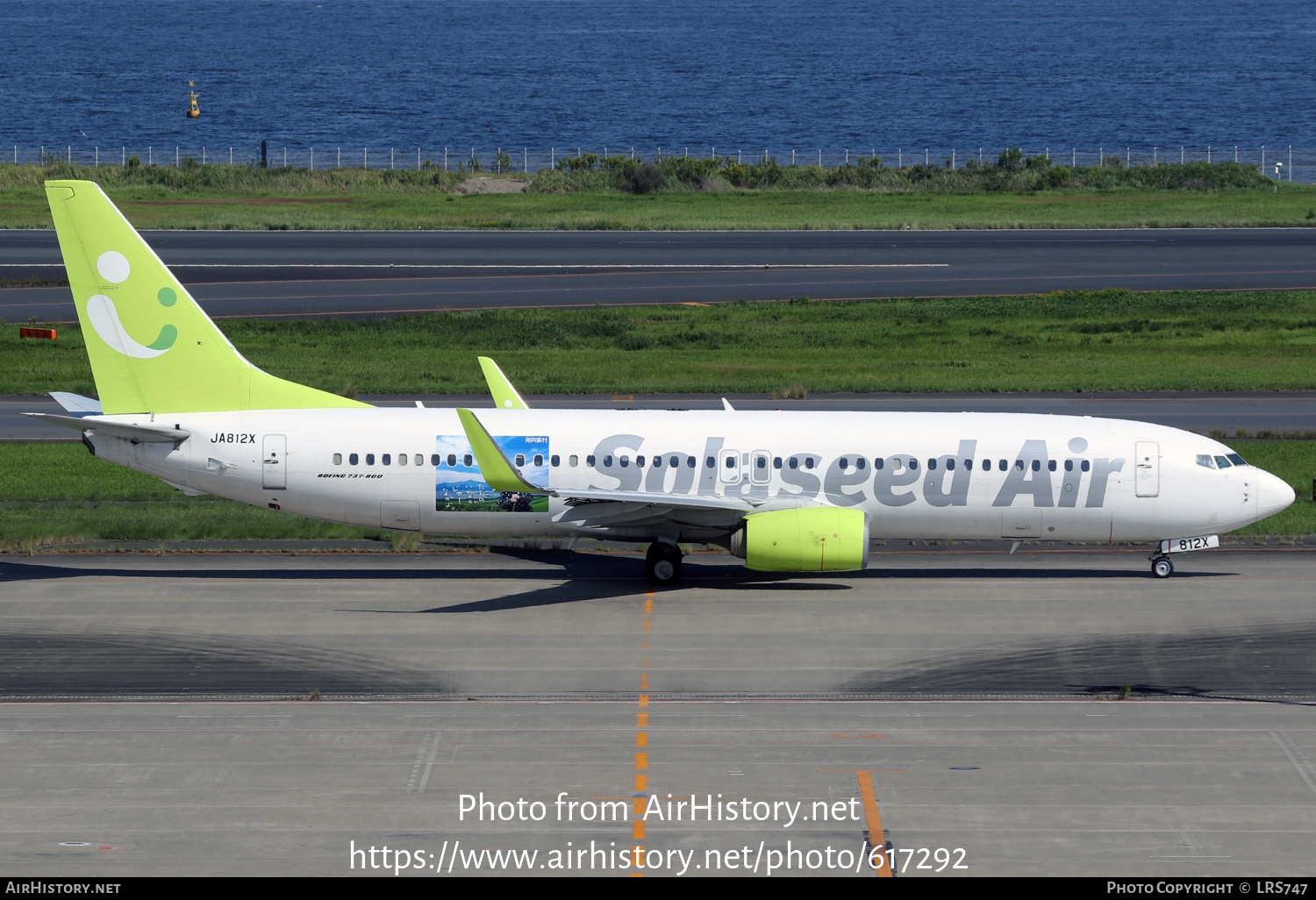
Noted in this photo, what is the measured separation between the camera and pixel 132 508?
135ft

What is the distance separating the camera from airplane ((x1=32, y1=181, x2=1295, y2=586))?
34.0m

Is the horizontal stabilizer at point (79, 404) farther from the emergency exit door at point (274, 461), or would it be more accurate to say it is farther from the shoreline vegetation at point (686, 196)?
the shoreline vegetation at point (686, 196)

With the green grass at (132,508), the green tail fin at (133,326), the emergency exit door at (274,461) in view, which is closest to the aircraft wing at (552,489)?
the emergency exit door at (274,461)

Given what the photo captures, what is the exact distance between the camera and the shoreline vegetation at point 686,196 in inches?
3580

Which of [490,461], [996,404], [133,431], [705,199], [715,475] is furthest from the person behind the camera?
[705,199]

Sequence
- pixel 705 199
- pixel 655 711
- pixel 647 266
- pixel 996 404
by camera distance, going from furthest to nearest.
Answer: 1. pixel 705 199
2. pixel 647 266
3. pixel 996 404
4. pixel 655 711

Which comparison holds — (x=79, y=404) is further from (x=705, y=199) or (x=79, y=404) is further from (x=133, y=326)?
(x=705, y=199)

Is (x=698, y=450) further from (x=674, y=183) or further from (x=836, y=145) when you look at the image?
(x=836, y=145)

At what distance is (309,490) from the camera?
112 feet

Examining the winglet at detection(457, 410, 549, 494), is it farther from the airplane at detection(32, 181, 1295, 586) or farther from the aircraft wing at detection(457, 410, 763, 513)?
the airplane at detection(32, 181, 1295, 586)

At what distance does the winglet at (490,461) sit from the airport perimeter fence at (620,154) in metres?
107

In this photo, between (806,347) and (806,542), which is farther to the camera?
(806,347)

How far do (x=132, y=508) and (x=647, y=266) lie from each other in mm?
40741

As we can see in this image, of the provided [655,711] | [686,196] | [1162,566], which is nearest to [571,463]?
[655,711]
